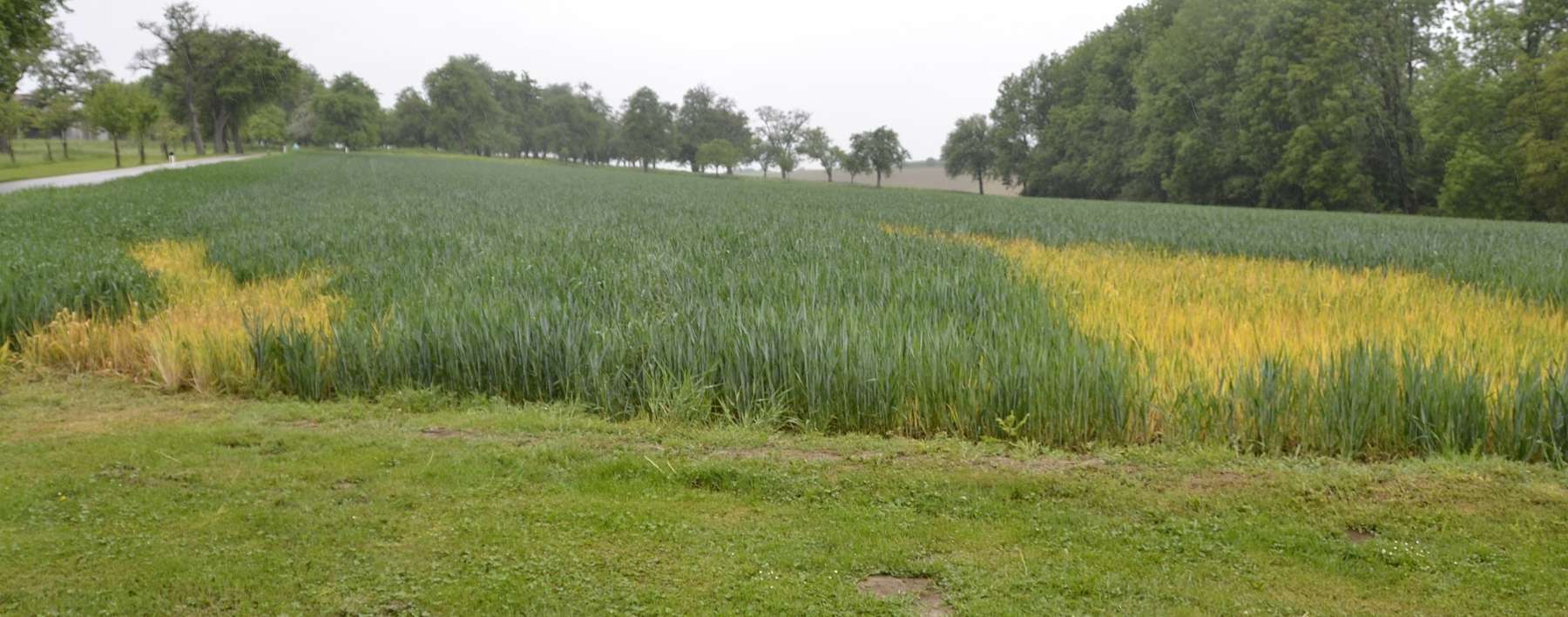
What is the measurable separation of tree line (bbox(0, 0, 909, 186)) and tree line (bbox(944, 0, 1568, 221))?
149 ft

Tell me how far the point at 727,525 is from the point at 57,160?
80787 millimetres

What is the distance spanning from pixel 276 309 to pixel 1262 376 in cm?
753

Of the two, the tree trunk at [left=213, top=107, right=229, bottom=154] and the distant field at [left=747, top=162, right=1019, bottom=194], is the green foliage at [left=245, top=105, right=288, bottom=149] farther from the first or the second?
the distant field at [left=747, top=162, right=1019, bottom=194]

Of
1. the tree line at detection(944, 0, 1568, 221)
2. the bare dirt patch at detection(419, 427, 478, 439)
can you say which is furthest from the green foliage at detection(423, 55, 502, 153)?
the bare dirt patch at detection(419, 427, 478, 439)

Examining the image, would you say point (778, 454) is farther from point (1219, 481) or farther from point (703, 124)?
point (703, 124)

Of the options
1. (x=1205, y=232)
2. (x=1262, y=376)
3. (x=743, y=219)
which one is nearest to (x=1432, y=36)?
(x=1205, y=232)

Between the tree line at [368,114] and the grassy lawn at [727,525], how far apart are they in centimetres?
3381

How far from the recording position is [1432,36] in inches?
1903

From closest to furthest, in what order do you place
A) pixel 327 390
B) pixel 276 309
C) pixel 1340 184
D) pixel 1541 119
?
pixel 327 390 → pixel 276 309 → pixel 1541 119 → pixel 1340 184

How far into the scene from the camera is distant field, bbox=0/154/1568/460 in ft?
16.0

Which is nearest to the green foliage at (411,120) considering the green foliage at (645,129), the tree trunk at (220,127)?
the green foliage at (645,129)

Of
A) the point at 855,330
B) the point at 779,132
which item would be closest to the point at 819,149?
the point at 779,132

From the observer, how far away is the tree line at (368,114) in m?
65.1

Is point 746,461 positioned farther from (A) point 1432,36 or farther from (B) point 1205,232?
(A) point 1432,36
